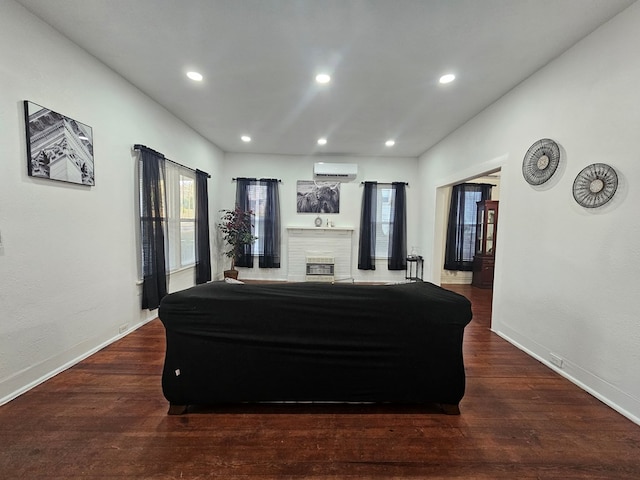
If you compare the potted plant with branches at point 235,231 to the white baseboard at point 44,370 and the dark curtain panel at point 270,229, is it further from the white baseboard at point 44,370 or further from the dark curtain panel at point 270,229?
the white baseboard at point 44,370

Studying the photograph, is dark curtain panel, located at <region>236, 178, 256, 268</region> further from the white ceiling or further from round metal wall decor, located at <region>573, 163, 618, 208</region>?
round metal wall decor, located at <region>573, 163, 618, 208</region>

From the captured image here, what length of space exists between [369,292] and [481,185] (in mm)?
5171

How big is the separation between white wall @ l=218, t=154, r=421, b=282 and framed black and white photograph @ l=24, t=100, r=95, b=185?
3187 millimetres

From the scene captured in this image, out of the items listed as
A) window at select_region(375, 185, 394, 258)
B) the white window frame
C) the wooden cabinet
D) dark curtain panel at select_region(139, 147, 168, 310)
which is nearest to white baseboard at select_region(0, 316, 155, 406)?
dark curtain panel at select_region(139, 147, 168, 310)

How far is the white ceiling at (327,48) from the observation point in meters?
1.79

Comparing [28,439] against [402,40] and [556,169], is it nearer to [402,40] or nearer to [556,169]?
[402,40]

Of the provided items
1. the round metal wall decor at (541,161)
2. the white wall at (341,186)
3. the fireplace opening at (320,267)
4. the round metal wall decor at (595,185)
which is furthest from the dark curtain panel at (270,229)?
the round metal wall decor at (595,185)

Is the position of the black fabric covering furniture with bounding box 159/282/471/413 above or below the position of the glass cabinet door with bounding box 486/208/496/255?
below

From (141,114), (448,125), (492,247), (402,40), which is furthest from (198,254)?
(492,247)

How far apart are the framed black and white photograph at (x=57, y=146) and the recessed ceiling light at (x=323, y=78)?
2284mm

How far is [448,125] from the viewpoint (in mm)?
3830

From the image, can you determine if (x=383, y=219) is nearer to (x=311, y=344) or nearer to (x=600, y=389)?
(x=600, y=389)

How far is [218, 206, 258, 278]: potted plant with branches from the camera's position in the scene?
506cm

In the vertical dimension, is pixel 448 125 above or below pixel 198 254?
above
